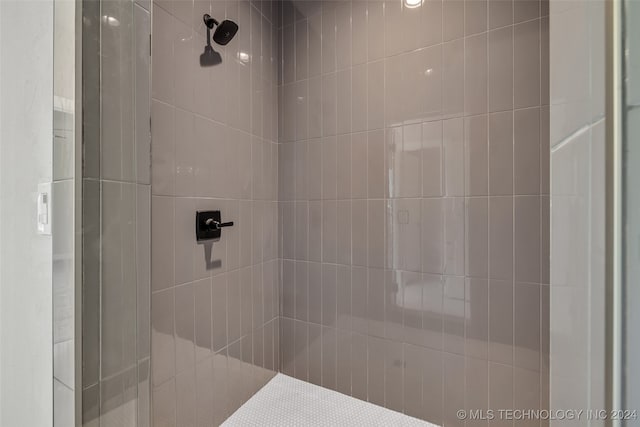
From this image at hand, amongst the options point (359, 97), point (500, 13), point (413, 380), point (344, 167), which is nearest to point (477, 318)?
point (413, 380)

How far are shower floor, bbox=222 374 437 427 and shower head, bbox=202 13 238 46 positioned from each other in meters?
1.66

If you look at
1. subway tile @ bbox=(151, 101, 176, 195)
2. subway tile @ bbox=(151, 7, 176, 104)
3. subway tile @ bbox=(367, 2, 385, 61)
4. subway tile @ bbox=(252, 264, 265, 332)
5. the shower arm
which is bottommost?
subway tile @ bbox=(252, 264, 265, 332)

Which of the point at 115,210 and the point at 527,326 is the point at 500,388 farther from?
the point at 115,210

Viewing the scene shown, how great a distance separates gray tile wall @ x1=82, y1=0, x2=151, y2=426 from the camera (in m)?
0.52

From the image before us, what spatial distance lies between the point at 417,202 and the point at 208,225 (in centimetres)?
90

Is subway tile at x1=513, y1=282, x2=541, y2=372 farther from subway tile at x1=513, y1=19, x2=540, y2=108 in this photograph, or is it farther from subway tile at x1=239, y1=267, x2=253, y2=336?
subway tile at x1=239, y1=267, x2=253, y2=336

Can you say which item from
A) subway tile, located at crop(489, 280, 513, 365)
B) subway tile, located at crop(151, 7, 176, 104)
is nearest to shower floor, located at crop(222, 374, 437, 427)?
subway tile, located at crop(489, 280, 513, 365)

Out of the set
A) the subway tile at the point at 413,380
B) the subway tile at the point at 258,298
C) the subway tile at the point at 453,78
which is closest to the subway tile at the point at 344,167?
the subway tile at the point at 453,78

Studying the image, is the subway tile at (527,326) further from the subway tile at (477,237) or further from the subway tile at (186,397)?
the subway tile at (186,397)

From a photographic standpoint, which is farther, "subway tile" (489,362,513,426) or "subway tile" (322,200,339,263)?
"subway tile" (322,200,339,263)
